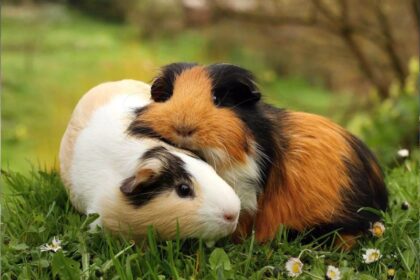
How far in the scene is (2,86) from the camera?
6797mm

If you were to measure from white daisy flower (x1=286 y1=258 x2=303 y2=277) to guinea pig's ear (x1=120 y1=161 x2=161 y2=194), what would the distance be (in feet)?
1.54

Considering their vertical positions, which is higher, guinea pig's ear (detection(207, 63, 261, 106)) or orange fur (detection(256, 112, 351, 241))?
guinea pig's ear (detection(207, 63, 261, 106))

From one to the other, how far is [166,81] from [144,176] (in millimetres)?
331

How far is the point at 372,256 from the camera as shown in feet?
6.46

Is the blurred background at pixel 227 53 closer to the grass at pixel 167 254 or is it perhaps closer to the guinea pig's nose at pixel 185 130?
the grass at pixel 167 254

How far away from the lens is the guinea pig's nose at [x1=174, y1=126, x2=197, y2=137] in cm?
180

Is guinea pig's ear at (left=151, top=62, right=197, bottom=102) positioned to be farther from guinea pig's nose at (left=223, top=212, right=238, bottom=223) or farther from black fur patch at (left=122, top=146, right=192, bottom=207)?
guinea pig's nose at (left=223, top=212, right=238, bottom=223)

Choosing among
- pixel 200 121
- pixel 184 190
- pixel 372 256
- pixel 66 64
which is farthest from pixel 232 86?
pixel 66 64

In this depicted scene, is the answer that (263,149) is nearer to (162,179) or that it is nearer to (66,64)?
(162,179)

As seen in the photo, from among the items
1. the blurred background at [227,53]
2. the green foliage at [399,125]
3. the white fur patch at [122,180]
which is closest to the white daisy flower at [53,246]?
the white fur patch at [122,180]

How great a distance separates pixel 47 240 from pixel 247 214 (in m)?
0.67

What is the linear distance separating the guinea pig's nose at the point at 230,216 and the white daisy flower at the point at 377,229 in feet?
1.82

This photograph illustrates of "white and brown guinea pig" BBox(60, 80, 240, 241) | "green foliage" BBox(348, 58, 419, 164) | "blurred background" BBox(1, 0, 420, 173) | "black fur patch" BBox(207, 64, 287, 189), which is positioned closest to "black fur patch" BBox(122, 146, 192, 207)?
"white and brown guinea pig" BBox(60, 80, 240, 241)

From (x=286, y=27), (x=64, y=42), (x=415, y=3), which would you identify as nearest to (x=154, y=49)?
(x=64, y=42)
